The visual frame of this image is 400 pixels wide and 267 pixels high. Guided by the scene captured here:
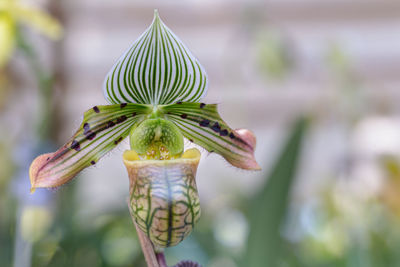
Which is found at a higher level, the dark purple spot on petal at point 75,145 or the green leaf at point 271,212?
the dark purple spot on petal at point 75,145

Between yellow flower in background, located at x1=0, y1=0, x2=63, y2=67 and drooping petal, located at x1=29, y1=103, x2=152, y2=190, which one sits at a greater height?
yellow flower in background, located at x1=0, y1=0, x2=63, y2=67

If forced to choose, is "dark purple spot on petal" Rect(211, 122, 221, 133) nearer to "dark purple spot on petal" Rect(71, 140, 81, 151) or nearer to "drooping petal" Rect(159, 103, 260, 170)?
"drooping petal" Rect(159, 103, 260, 170)

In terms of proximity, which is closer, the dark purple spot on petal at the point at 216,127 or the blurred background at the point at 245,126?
the dark purple spot on petal at the point at 216,127

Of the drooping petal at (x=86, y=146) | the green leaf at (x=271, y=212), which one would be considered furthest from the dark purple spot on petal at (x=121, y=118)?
the green leaf at (x=271, y=212)

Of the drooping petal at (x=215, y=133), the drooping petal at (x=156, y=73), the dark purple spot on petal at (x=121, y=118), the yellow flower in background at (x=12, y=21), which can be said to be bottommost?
the drooping petal at (x=215, y=133)

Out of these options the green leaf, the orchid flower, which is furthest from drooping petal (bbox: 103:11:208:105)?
the green leaf

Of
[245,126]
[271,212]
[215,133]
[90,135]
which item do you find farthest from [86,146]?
[245,126]

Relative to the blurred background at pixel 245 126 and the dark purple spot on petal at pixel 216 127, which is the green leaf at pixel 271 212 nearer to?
the blurred background at pixel 245 126
